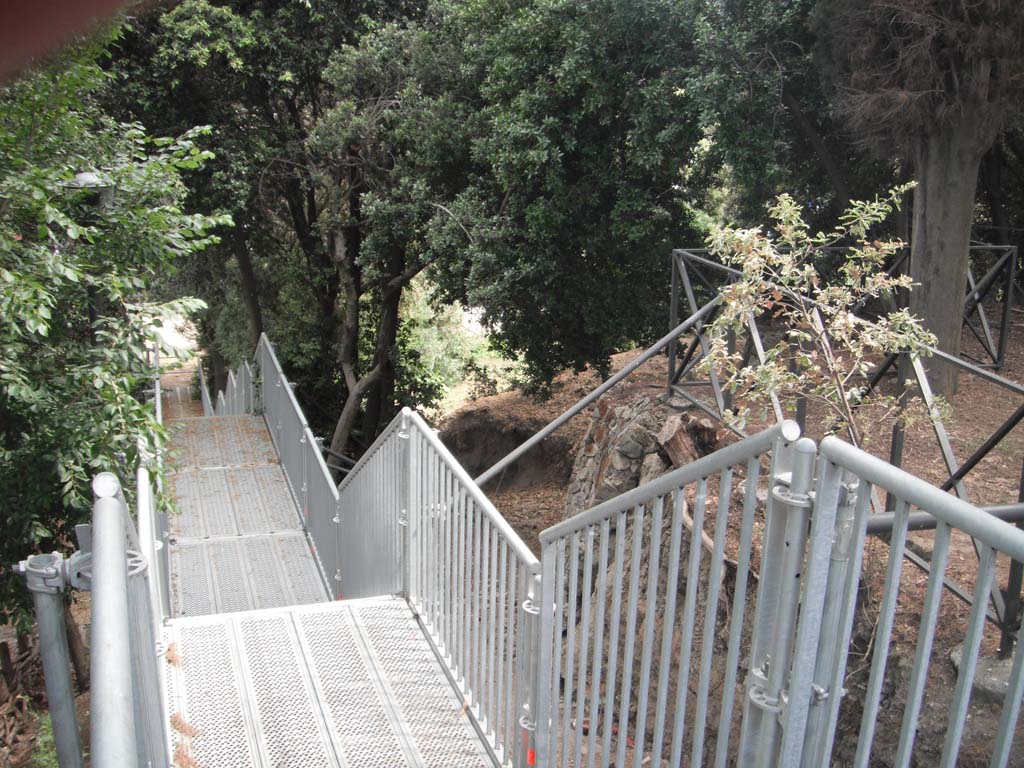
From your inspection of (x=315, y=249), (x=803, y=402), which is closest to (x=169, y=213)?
(x=803, y=402)

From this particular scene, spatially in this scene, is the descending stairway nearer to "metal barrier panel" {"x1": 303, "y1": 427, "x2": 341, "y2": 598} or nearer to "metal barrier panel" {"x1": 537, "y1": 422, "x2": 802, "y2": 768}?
"metal barrier panel" {"x1": 537, "y1": 422, "x2": 802, "y2": 768}

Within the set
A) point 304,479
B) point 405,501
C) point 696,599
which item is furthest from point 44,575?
point 304,479

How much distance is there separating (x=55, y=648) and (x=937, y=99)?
7.52 meters

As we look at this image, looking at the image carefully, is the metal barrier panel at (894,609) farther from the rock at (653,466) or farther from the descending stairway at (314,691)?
the rock at (653,466)

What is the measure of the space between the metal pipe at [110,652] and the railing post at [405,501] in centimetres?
303

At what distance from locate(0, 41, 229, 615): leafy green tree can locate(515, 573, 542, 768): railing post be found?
2980mm

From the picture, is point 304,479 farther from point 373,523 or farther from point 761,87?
point 761,87

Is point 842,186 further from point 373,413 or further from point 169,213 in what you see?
point 373,413

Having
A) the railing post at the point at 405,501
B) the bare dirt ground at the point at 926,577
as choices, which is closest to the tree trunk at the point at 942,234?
the bare dirt ground at the point at 926,577

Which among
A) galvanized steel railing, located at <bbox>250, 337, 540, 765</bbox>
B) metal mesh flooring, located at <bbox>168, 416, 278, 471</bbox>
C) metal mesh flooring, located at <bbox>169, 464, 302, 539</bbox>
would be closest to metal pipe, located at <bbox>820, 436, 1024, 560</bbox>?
galvanized steel railing, located at <bbox>250, 337, 540, 765</bbox>

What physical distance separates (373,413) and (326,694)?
40.4 feet

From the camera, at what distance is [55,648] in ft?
5.43

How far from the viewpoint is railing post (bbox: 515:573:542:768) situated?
3195 mm

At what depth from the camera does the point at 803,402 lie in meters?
5.93
